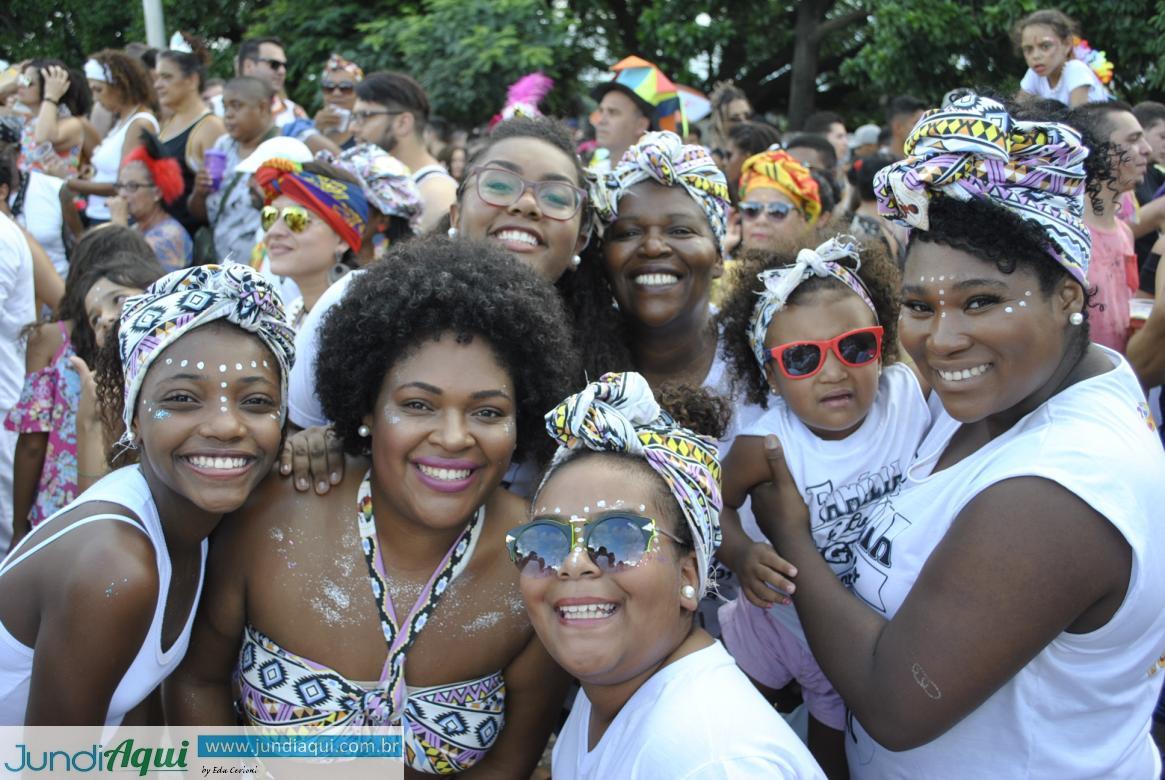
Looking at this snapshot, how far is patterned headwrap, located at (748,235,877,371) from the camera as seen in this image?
3127 millimetres

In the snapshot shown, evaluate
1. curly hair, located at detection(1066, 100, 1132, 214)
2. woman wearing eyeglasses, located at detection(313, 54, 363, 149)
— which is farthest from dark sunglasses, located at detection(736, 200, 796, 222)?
woman wearing eyeglasses, located at detection(313, 54, 363, 149)

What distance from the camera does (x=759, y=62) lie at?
2058 cm

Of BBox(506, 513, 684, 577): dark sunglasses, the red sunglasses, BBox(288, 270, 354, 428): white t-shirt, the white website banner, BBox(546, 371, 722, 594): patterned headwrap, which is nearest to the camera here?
BBox(506, 513, 684, 577): dark sunglasses

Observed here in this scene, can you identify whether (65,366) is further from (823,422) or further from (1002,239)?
(1002,239)

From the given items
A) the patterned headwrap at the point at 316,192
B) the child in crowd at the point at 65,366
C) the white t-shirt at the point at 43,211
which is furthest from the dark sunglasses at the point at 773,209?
the white t-shirt at the point at 43,211

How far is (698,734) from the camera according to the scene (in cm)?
198

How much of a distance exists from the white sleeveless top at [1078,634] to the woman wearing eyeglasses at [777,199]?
3728 mm

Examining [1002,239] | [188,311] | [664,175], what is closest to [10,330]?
[188,311]

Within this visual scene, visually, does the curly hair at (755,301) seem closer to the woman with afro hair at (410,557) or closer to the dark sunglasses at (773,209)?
the woman with afro hair at (410,557)

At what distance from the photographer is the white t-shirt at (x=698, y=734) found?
6.34 ft

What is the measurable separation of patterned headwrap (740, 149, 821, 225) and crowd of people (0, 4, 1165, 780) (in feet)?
7.44

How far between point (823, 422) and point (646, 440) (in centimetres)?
95

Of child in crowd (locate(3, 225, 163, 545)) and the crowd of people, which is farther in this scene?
child in crowd (locate(3, 225, 163, 545))

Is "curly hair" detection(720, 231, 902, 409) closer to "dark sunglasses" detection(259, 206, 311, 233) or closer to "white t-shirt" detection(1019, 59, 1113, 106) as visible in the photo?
"dark sunglasses" detection(259, 206, 311, 233)
